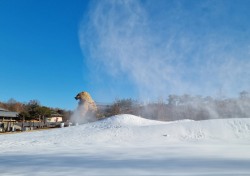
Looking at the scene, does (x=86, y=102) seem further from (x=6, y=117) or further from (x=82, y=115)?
(x=6, y=117)

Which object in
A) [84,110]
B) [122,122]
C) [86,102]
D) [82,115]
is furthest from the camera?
[86,102]

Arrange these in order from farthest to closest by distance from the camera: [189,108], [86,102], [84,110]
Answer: [86,102] → [84,110] → [189,108]

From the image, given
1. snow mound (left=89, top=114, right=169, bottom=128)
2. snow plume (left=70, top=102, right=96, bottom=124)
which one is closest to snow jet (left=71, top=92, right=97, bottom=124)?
snow plume (left=70, top=102, right=96, bottom=124)

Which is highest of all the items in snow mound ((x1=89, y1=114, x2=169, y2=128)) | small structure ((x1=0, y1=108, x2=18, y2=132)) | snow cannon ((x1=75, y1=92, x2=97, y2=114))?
snow cannon ((x1=75, y1=92, x2=97, y2=114))

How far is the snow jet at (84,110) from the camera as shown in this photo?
33031 millimetres

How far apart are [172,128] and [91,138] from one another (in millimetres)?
4630

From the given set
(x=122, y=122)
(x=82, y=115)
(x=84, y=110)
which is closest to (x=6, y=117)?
(x=82, y=115)

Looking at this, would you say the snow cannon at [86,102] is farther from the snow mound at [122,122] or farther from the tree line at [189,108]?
the snow mound at [122,122]

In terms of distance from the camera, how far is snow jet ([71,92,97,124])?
108 ft

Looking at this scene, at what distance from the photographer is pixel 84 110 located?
33.9 meters

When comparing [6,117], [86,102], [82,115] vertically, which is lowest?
[6,117]

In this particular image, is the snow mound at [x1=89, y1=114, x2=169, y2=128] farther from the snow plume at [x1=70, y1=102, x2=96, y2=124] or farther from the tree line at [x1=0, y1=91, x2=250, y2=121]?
the snow plume at [x1=70, y1=102, x2=96, y2=124]

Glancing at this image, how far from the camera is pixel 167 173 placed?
18.3ft

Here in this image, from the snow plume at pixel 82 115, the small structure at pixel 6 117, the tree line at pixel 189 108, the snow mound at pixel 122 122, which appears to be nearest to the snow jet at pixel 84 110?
the snow plume at pixel 82 115
